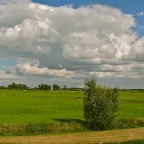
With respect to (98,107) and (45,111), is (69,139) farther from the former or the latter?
(45,111)

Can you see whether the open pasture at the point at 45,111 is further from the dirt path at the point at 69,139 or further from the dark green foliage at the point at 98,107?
the dirt path at the point at 69,139

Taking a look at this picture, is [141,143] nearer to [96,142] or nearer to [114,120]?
[96,142]

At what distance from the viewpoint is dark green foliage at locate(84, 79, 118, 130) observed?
178 feet

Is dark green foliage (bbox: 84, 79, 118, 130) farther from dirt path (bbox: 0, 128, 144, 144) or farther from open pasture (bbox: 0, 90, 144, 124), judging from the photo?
dirt path (bbox: 0, 128, 144, 144)

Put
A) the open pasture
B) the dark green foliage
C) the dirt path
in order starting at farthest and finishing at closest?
the open pasture, the dark green foliage, the dirt path

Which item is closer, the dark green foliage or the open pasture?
the dark green foliage

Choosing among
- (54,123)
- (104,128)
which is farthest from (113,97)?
(54,123)

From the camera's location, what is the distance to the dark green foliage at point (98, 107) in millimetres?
54344

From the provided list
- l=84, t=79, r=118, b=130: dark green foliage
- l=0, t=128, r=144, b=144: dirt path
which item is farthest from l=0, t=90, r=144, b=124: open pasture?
l=0, t=128, r=144, b=144: dirt path

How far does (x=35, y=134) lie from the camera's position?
46.9m

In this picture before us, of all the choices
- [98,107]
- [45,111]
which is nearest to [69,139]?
[98,107]

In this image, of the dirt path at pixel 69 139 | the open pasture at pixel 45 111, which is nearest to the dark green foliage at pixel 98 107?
the open pasture at pixel 45 111

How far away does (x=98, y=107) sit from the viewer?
55.3m

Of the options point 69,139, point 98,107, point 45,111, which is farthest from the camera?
point 45,111
